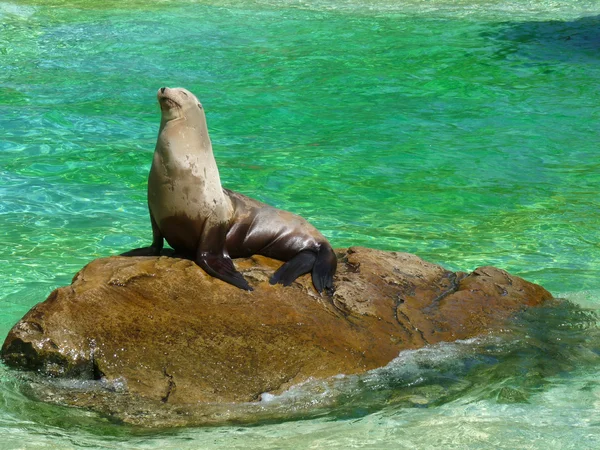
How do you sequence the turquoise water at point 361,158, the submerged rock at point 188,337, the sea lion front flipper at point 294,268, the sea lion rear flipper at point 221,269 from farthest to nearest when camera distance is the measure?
the sea lion front flipper at point 294,268, the sea lion rear flipper at point 221,269, the submerged rock at point 188,337, the turquoise water at point 361,158

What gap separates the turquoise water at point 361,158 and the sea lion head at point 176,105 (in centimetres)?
165

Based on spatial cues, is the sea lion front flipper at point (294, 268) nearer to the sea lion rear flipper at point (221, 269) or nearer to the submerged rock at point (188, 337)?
the submerged rock at point (188, 337)

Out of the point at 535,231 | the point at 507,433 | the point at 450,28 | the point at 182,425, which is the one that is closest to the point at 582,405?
the point at 507,433

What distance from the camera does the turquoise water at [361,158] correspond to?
4.41m

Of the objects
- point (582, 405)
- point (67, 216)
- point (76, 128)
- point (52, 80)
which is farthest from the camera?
point (52, 80)

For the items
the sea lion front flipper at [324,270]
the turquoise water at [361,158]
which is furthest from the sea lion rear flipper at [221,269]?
the turquoise water at [361,158]

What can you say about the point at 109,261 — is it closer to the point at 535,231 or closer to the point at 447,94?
the point at 535,231

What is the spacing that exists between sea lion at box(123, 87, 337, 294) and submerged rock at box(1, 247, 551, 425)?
91mm

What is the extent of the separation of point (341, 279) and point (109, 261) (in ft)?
4.23

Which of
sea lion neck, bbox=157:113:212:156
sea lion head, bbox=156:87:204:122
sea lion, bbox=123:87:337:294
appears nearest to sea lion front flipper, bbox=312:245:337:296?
sea lion, bbox=123:87:337:294

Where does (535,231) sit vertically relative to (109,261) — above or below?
below

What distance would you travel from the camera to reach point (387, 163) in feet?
33.2

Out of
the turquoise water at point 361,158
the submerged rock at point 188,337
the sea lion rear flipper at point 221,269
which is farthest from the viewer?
the sea lion rear flipper at point 221,269

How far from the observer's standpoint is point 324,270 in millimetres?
5156
